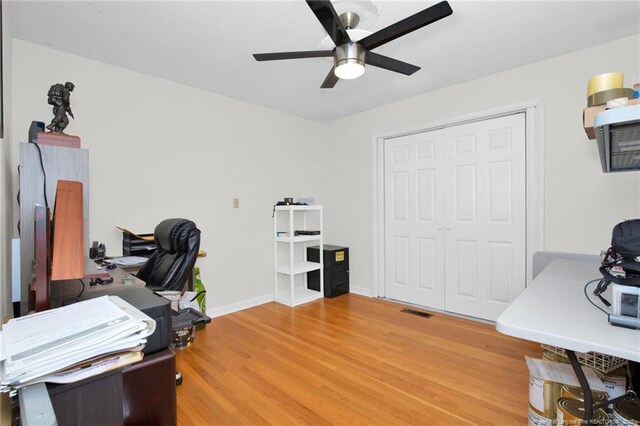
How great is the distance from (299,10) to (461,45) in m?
1.33

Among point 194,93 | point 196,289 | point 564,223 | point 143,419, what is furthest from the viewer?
point 194,93

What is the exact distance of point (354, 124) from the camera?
4.10 metres

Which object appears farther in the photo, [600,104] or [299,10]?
[299,10]

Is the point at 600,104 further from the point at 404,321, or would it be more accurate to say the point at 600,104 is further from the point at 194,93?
the point at 194,93

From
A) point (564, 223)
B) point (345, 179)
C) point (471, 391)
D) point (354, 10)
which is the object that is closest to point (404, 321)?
point (471, 391)

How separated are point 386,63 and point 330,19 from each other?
602 millimetres

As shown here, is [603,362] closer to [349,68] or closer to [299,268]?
[349,68]

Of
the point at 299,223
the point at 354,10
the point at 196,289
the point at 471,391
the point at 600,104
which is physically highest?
the point at 354,10

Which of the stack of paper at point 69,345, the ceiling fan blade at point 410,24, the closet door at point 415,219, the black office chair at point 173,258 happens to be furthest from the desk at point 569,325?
the closet door at point 415,219

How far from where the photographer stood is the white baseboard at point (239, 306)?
323 cm

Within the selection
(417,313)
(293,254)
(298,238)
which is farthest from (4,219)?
(417,313)

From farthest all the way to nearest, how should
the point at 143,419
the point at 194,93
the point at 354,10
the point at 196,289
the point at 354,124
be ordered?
the point at 354,124
the point at 194,93
the point at 196,289
the point at 354,10
the point at 143,419

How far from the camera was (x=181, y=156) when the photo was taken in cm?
304

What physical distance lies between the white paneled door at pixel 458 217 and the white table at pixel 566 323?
62.1 inches
